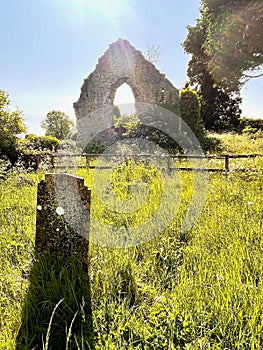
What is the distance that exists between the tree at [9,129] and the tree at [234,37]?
43.4ft

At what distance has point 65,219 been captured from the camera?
2.81 metres

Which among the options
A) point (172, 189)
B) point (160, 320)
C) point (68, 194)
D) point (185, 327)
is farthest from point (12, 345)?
point (172, 189)

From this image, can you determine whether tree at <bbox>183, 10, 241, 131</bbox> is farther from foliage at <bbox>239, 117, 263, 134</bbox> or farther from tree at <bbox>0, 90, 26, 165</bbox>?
tree at <bbox>0, 90, 26, 165</bbox>

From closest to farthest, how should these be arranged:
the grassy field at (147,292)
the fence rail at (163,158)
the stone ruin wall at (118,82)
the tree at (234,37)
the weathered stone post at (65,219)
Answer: the grassy field at (147,292)
the weathered stone post at (65,219)
the fence rail at (163,158)
the tree at (234,37)
the stone ruin wall at (118,82)

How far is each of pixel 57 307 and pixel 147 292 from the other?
747 mm

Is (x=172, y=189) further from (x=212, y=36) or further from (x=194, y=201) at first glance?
(x=212, y=36)

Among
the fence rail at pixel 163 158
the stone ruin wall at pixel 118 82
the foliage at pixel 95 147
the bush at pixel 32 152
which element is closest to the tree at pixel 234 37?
the stone ruin wall at pixel 118 82

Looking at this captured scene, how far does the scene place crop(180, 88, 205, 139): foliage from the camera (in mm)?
17502

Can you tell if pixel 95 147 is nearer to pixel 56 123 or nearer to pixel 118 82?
pixel 118 82

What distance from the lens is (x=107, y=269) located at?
269cm

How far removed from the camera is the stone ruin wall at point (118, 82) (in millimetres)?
20266

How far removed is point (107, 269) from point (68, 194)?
80cm

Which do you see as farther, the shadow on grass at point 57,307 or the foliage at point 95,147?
the foliage at point 95,147

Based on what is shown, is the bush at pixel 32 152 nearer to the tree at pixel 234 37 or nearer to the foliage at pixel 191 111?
the foliage at pixel 191 111
